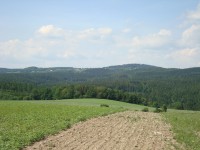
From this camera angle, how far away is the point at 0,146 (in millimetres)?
17594

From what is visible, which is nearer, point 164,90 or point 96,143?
point 96,143

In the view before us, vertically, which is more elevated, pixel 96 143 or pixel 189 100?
pixel 96 143

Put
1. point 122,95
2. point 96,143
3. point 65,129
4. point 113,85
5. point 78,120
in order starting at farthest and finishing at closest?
point 113,85, point 122,95, point 78,120, point 65,129, point 96,143

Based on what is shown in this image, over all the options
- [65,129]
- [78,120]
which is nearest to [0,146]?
[65,129]

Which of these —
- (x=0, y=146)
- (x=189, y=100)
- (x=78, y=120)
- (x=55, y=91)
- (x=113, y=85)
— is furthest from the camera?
(x=113, y=85)

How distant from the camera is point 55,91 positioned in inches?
4936

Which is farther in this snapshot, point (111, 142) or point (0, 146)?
point (111, 142)

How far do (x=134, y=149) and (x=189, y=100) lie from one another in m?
153

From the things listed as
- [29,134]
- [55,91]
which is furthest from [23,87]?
[29,134]

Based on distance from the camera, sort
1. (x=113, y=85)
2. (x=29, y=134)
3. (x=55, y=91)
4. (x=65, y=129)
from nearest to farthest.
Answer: (x=29, y=134) → (x=65, y=129) → (x=55, y=91) → (x=113, y=85)

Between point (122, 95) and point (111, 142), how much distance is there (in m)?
96.5

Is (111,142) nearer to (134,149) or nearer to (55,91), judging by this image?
(134,149)

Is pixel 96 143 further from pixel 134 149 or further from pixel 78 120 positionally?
pixel 78 120

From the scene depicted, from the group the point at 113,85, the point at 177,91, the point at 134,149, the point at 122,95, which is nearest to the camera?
the point at 134,149
